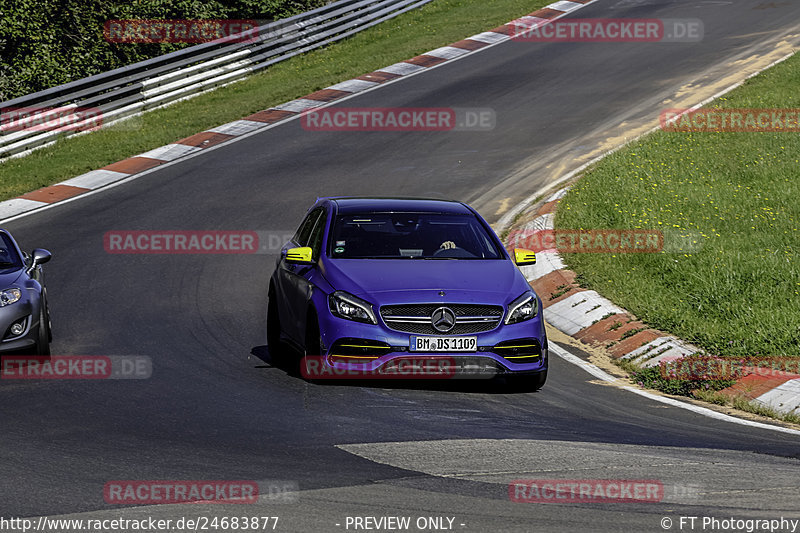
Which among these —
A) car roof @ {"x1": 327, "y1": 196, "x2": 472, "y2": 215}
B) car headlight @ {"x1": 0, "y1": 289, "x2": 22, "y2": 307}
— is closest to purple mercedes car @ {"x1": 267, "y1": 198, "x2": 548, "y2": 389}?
car roof @ {"x1": 327, "y1": 196, "x2": 472, "y2": 215}

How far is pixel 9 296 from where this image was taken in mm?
10766

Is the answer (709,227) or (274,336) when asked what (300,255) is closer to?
(274,336)

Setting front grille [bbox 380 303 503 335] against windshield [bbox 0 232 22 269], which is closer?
front grille [bbox 380 303 503 335]

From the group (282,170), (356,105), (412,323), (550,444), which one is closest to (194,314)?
(412,323)

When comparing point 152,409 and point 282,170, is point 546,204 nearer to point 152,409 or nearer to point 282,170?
point 282,170

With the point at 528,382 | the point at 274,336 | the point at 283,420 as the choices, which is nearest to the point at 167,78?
the point at 274,336

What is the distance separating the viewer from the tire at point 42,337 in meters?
10.9

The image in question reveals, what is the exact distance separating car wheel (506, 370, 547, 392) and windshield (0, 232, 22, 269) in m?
5.12

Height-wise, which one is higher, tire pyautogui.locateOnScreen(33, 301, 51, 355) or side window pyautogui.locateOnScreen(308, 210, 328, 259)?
side window pyautogui.locateOnScreen(308, 210, 328, 259)

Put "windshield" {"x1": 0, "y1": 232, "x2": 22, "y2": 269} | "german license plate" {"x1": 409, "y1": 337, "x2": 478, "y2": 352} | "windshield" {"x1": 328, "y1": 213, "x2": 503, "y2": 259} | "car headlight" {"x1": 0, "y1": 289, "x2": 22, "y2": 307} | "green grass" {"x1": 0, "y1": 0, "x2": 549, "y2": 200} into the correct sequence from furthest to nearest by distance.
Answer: "green grass" {"x1": 0, "y1": 0, "x2": 549, "y2": 200} < "windshield" {"x1": 0, "y1": 232, "x2": 22, "y2": 269} < "car headlight" {"x1": 0, "y1": 289, "x2": 22, "y2": 307} < "windshield" {"x1": 328, "y1": 213, "x2": 503, "y2": 259} < "german license plate" {"x1": 409, "y1": 337, "x2": 478, "y2": 352}

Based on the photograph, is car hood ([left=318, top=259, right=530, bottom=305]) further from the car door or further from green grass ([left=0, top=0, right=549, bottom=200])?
green grass ([left=0, top=0, right=549, bottom=200])

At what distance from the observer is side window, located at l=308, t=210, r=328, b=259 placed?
10734 millimetres

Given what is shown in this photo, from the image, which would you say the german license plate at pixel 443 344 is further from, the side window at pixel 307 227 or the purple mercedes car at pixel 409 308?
the side window at pixel 307 227

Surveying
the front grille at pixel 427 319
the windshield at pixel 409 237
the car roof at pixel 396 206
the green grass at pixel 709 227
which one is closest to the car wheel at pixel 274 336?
the windshield at pixel 409 237
